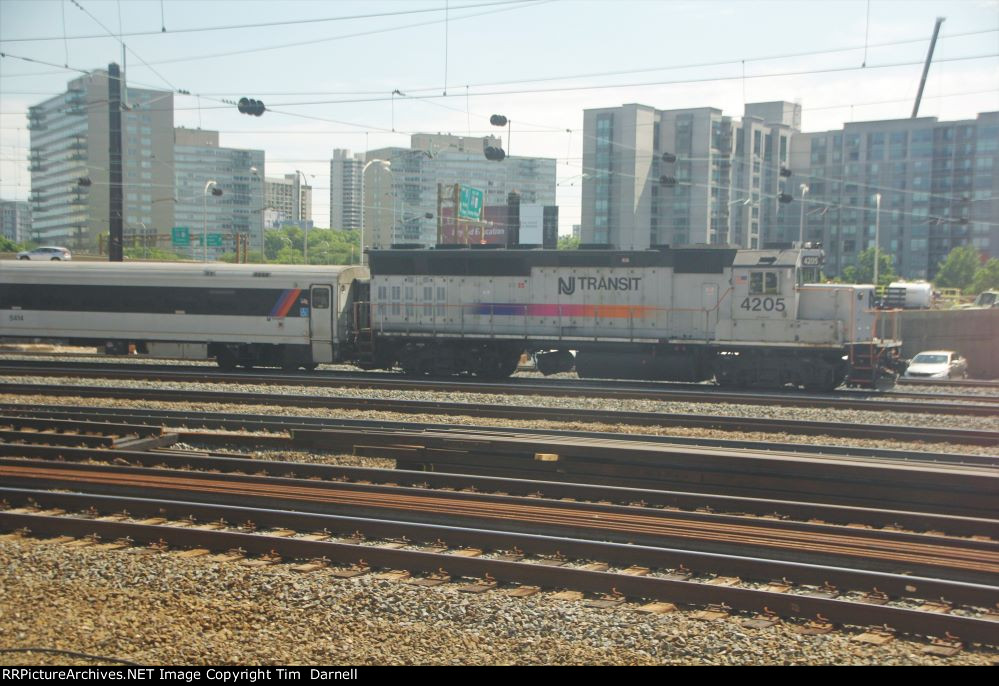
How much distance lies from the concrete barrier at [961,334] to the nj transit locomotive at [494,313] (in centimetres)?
1918

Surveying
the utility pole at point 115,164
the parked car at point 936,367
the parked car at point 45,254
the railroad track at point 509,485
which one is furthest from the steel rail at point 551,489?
the parked car at point 45,254

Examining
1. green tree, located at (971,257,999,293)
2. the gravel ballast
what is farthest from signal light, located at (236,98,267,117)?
green tree, located at (971,257,999,293)

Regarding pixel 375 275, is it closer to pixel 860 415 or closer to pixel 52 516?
pixel 860 415

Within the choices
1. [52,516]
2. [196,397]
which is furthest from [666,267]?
[52,516]

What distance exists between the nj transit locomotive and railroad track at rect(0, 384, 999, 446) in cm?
594

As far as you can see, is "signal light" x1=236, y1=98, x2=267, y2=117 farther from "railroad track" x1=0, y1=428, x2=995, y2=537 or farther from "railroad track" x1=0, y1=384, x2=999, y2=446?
"railroad track" x1=0, y1=428, x2=995, y2=537

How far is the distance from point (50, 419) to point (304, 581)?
1111 centimetres

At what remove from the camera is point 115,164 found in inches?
1284

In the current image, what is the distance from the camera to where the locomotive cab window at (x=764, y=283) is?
24047 millimetres

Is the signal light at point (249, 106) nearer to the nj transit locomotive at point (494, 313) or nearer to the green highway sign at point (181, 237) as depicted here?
the nj transit locomotive at point (494, 313)

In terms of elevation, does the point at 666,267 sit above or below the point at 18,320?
above

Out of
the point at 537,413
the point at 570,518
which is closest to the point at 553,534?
the point at 570,518

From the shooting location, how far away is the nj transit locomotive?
78.2 ft

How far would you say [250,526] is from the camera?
10164 mm
